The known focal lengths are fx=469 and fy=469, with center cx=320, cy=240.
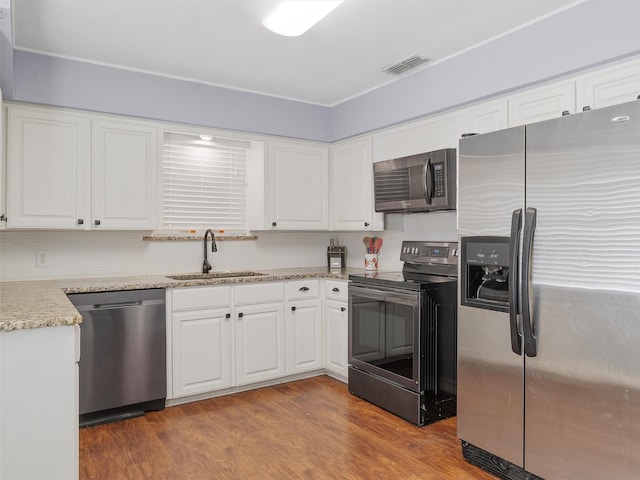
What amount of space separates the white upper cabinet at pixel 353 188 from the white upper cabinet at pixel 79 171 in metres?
1.55

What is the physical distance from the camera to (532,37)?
2.63m

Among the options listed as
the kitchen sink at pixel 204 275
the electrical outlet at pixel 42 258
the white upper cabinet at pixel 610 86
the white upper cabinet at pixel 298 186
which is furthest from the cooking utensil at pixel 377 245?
the electrical outlet at pixel 42 258

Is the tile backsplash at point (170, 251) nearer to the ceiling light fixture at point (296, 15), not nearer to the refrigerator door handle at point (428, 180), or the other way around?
the refrigerator door handle at point (428, 180)

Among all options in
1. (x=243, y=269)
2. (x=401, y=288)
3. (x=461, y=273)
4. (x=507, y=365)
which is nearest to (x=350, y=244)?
(x=243, y=269)

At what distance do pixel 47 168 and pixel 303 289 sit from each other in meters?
2.01

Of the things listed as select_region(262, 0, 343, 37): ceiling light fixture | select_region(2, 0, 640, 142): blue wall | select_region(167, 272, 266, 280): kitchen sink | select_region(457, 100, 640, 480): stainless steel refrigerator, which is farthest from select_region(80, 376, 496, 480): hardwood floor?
select_region(262, 0, 343, 37): ceiling light fixture

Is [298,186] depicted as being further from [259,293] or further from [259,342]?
[259,342]

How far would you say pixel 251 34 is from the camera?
2.78 metres

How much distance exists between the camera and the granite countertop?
1.66 meters

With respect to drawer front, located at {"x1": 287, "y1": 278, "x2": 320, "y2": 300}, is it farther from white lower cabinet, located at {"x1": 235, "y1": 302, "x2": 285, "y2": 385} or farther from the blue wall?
the blue wall

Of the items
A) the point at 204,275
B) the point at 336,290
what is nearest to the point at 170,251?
the point at 204,275

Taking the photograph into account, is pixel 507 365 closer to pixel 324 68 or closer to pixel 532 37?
pixel 532 37

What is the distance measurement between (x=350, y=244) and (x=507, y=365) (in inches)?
97.2

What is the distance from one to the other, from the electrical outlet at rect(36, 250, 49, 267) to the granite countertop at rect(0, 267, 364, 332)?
0.16 meters
